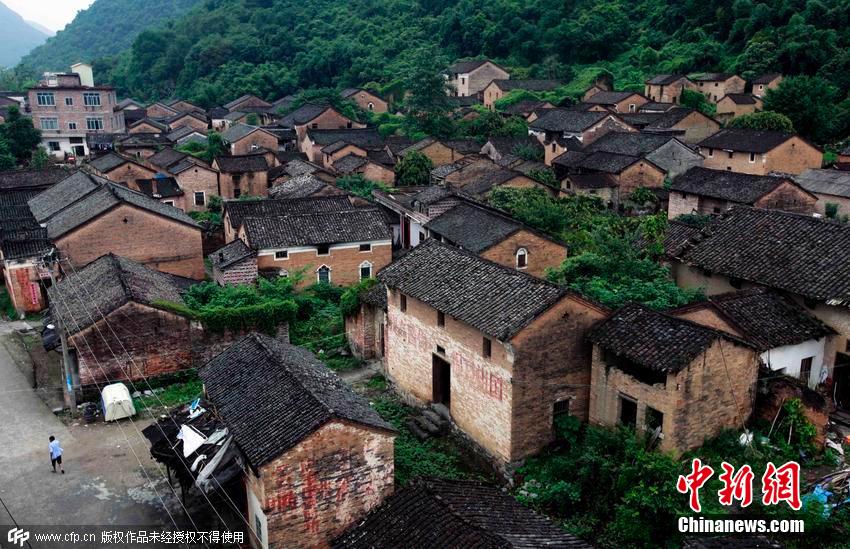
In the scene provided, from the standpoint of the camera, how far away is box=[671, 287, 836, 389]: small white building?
18.0m

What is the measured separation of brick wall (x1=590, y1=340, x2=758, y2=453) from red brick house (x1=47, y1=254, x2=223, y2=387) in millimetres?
13675

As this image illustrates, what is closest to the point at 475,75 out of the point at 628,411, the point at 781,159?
the point at 781,159

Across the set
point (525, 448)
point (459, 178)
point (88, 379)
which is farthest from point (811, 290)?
point (459, 178)

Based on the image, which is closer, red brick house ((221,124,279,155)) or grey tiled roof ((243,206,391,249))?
grey tiled roof ((243,206,391,249))

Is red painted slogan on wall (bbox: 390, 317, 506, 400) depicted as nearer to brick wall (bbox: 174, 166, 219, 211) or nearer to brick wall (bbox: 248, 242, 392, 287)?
brick wall (bbox: 248, 242, 392, 287)

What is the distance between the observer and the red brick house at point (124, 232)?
29.7m

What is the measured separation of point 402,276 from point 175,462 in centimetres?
798

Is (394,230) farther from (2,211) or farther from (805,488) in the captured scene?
(805,488)

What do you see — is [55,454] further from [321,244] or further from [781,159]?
[781,159]

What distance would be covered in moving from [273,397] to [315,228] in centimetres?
1717

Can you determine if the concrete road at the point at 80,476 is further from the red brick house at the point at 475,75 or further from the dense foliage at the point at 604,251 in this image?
the red brick house at the point at 475,75

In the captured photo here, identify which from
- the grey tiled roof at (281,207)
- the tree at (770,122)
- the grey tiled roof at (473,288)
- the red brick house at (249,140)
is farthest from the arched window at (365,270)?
the tree at (770,122)

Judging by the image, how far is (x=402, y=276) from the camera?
68.7ft

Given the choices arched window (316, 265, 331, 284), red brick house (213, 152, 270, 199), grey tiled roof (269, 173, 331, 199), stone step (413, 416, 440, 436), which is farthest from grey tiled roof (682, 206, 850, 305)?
red brick house (213, 152, 270, 199)
